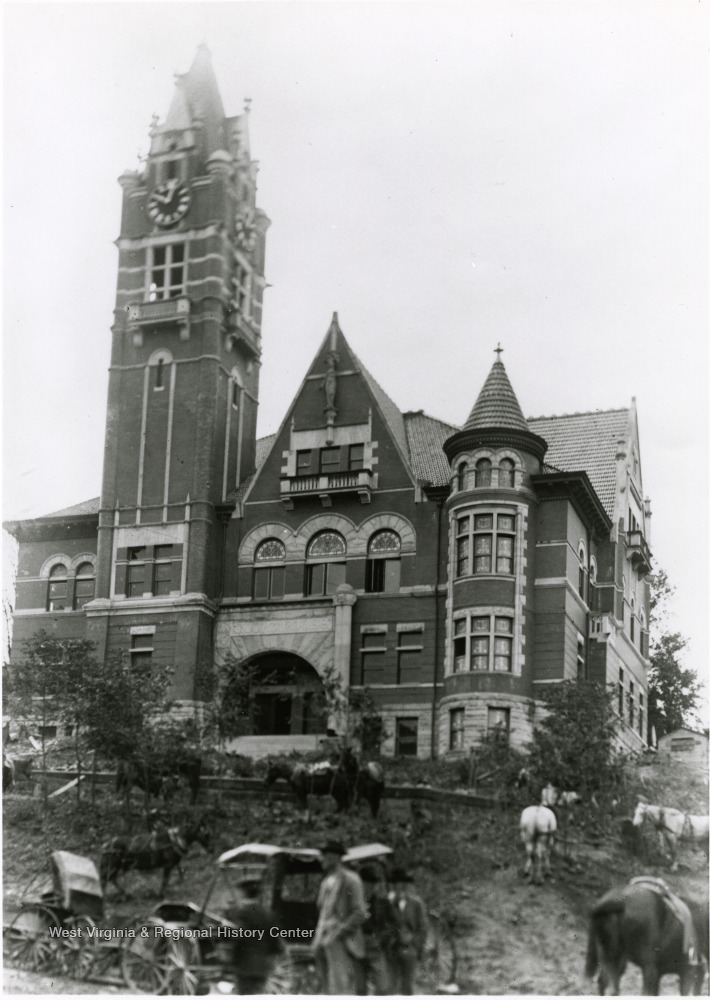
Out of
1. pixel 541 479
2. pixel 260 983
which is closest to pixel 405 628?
pixel 541 479

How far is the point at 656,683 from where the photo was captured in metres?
73.2

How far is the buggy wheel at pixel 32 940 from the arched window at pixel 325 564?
24853 mm

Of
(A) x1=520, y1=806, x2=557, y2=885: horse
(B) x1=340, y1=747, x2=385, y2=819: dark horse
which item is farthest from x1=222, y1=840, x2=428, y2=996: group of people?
(B) x1=340, y1=747, x2=385, y2=819: dark horse

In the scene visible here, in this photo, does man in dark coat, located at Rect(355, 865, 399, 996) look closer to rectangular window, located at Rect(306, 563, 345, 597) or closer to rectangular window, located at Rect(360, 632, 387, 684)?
rectangular window, located at Rect(360, 632, 387, 684)

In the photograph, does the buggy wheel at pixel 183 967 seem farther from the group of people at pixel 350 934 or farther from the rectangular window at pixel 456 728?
the rectangular window at pixel 456 728

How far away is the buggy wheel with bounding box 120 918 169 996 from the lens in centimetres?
3225

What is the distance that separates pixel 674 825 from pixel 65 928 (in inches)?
685

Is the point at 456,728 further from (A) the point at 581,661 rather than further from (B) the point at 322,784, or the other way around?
(B) the point at 322,784

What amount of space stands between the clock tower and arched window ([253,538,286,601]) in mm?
1719

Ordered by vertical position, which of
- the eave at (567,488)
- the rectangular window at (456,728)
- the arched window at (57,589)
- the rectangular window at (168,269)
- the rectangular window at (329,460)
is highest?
the rectangular window at (168,269)

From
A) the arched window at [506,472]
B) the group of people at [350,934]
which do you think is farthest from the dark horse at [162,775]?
the arched window at [506,472]

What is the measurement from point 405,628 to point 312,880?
2153 centimetres

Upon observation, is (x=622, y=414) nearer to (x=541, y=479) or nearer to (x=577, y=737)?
(x=541, y=479)

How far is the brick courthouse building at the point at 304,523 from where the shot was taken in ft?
181
